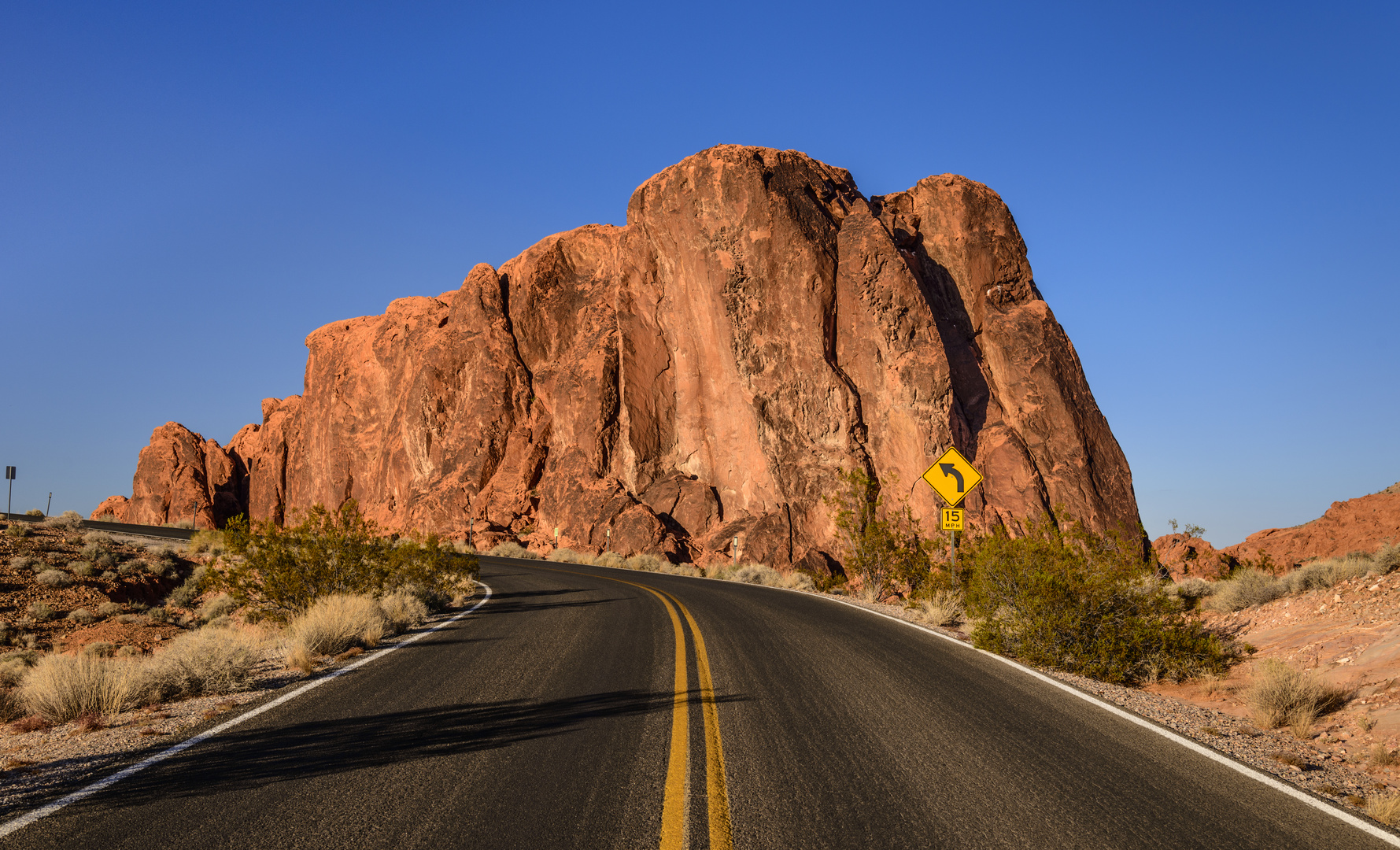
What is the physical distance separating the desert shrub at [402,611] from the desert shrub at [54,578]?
1054 cm

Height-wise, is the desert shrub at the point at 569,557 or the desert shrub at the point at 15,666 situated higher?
the desert shrub at the point at 569,557

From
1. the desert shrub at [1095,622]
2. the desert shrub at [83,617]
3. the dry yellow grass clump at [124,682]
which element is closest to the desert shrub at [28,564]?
the desert shrub at [83,617]

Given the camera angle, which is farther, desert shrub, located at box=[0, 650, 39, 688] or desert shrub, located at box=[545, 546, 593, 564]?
desert shrub, located at box=[545, 546, 593, 564]

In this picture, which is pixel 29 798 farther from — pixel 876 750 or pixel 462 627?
pixel 462 627

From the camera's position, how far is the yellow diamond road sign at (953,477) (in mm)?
15156

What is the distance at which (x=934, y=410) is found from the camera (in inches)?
1474

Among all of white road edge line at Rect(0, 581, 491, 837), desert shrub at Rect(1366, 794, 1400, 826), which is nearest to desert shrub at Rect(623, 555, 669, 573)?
white road edge line at Rect(0, 581, 491, 837)

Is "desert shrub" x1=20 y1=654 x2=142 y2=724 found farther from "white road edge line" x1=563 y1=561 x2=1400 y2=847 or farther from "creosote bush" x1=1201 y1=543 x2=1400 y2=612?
"creosote bush" x1=1201 y1=543 x2=1400 y2=612

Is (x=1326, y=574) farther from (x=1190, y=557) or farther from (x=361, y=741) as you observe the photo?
(x=1190, y=557)

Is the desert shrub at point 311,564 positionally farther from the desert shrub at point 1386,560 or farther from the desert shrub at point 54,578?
the desert shrub at point 1386,560

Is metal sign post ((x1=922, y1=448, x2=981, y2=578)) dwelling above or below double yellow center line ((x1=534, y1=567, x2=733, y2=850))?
above

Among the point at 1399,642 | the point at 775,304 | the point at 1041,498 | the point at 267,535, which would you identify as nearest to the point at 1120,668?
the point at 1399,642

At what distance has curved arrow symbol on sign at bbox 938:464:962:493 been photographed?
1521 cm

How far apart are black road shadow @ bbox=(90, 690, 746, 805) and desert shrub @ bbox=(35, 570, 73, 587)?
17356mm
